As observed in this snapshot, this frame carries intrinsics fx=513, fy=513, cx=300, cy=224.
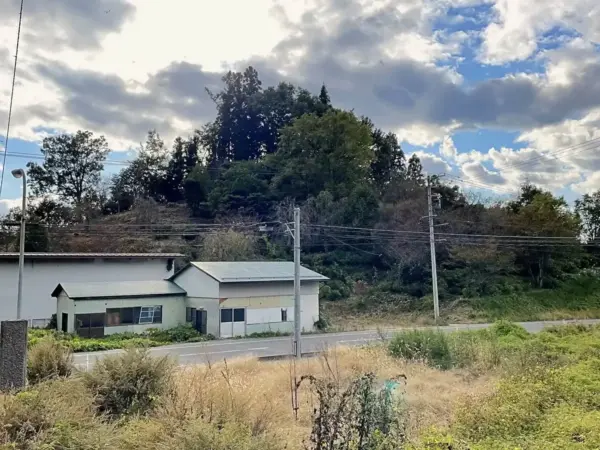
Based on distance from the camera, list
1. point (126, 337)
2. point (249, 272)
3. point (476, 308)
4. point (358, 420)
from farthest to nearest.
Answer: point (476, 308) < point (249, 272) < point (126, 337) < point (358, 420)

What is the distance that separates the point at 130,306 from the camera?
26422mm

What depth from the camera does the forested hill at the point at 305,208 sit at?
35812 mm

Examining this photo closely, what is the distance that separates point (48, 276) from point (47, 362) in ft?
80.7

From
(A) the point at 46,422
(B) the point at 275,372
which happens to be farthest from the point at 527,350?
(A) the point at 46,422

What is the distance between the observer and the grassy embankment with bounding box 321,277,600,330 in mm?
30500

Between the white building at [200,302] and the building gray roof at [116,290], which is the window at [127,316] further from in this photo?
the building gray roof at [116,290]

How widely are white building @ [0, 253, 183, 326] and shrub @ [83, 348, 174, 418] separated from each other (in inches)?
939

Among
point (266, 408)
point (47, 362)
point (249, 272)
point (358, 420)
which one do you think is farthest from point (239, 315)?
point (358, 420)

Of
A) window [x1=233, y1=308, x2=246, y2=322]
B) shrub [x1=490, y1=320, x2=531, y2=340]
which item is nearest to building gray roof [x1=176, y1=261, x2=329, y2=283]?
window [x1=233, y1=308, x2=246, y2=322]

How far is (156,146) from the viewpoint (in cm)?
5766

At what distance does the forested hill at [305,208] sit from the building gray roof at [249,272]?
634cm

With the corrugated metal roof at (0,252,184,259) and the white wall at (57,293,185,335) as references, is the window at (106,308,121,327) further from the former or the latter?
the corrugated metal roof at (0,252,184,259)

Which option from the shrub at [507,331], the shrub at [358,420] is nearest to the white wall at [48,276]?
the shrub at [507,331]

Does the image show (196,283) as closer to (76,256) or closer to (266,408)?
(76,256)
